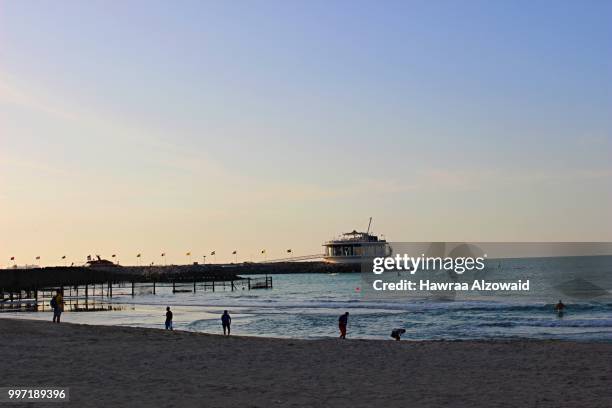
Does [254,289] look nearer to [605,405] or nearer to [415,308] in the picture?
[415,308]

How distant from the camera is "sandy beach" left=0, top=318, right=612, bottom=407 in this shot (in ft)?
41.7

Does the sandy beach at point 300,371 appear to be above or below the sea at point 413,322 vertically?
above

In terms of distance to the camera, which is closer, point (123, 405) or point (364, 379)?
point (123, 405)

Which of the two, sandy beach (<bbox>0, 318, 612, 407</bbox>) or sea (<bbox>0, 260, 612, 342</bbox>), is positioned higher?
sandy beach (<bbox>0, 318, 612, 407</bbox>)

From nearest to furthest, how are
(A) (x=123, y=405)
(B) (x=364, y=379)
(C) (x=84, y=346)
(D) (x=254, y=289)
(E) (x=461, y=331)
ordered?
(A) (x=123, y=405) < (B) (x=364, y=379) < (C) (x=84, y=346) < (E) (x=461, y=331) < (D) (x=254, y=289)

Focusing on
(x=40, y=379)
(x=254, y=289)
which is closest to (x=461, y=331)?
(x=40, y=379)

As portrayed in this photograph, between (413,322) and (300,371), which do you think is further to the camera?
(413,322)

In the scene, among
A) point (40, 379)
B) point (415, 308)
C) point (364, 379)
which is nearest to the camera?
point (40, 379)

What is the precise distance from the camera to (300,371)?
1639 cm

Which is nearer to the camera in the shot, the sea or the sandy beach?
the sandy beach

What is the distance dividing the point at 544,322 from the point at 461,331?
28.4ft

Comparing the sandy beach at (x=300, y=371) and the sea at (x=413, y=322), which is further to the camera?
the sea at (x=413, y=322)

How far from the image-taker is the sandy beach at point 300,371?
501 inches

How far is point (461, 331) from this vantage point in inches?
1453
